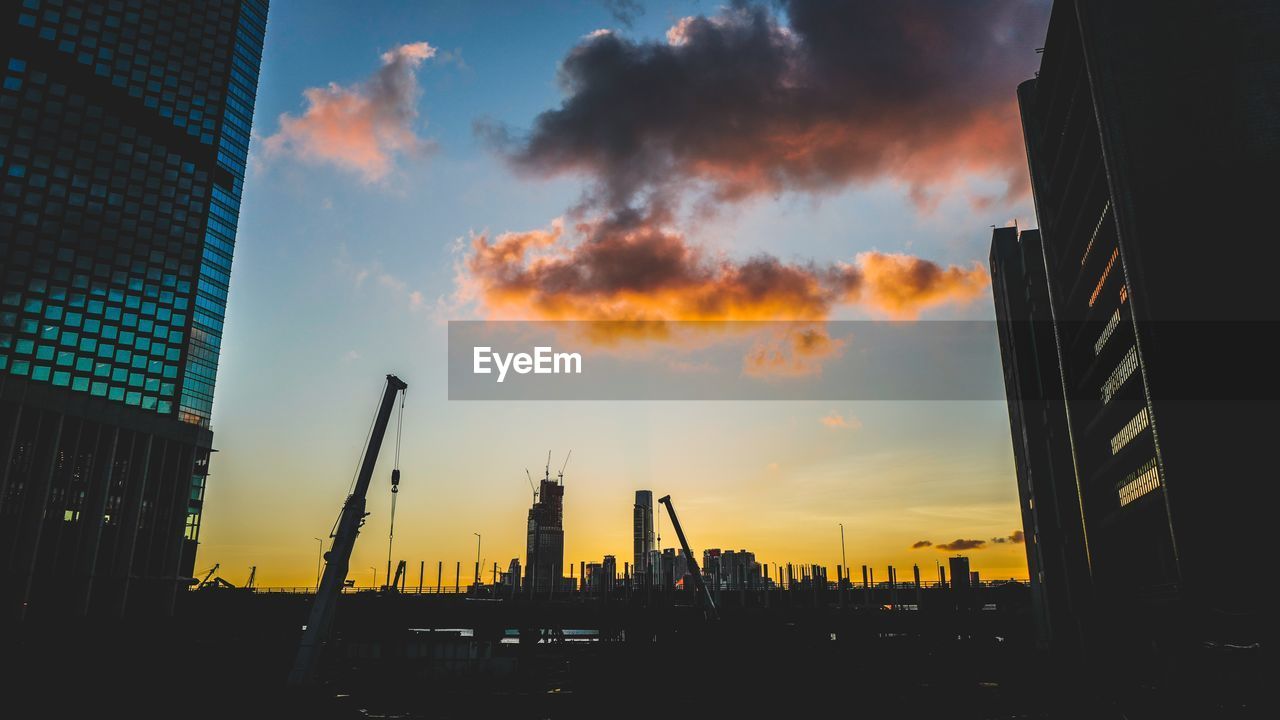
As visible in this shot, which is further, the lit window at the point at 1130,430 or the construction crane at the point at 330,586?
the lit window at the point at 1130,430

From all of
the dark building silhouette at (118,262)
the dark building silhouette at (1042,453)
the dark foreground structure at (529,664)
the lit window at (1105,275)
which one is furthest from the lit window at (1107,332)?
the dark building silhouette at (118,262)

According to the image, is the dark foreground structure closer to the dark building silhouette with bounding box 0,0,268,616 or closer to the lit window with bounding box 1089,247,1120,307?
the dark building silhouette with bounding box 0,0,268,616

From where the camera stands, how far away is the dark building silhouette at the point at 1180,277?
186ft

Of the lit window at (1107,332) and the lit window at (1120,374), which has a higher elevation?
the lit window at (1107,332)

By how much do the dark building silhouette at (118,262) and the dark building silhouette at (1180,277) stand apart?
121971mm

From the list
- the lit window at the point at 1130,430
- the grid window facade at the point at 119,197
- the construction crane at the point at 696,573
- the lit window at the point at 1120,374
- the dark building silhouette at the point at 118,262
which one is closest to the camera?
the lit window at the point at 1130,430

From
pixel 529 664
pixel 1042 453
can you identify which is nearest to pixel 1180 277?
pixel 1042 453

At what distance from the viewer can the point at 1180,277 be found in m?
59.3

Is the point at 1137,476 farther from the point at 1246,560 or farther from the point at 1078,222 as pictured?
the point at 1078,222

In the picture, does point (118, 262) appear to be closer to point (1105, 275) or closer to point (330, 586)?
point (330, 586)

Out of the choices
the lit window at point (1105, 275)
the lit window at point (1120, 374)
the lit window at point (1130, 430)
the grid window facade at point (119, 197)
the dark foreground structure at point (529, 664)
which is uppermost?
the grid window facade at point (119, 197)

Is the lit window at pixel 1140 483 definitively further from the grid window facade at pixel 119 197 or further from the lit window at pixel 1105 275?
the grid window facade at pixel 119 197

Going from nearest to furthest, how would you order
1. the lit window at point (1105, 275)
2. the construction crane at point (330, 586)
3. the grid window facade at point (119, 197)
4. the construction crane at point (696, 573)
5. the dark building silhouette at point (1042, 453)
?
the construction crane at point (330, 586) < the lit window at point (1105, 275) < the dark building silhouette at point (1042, 453) < the construction crane at point (696, 573) < the grid window facade at point (119, 197)

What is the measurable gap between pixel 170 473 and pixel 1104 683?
129127mm
